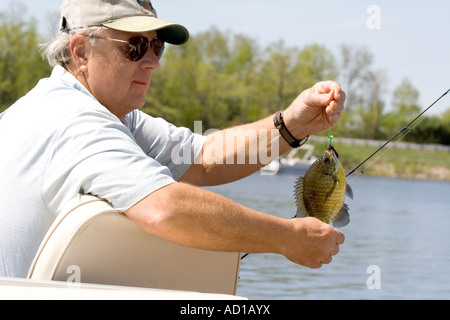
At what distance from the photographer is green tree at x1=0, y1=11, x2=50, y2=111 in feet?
129

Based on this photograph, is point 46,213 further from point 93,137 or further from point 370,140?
point 370,140

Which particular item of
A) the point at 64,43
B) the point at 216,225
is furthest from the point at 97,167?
the point at 64,43

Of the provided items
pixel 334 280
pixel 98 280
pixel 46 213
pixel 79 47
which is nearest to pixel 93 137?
pixel 46 213

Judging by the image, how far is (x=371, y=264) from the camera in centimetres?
1109

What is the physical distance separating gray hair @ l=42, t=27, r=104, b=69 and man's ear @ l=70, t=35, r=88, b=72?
2 centimetres

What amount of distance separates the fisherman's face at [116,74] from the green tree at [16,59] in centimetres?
3744

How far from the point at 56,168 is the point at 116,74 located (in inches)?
24.9

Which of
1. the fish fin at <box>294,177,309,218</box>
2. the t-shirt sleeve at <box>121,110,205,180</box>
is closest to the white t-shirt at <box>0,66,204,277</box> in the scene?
the fish fin at <box>294,177,309,218</box>

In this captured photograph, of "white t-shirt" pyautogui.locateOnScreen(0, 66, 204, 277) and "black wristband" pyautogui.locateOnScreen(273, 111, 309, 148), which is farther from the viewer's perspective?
"black wristband" pyautogui.locateOnScreen(273, 111, 309, 148)

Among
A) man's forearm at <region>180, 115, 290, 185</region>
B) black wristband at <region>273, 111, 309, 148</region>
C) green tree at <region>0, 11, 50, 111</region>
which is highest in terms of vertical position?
green tree at <region>0, 11, 50, 111</region>

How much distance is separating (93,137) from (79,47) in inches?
24.5

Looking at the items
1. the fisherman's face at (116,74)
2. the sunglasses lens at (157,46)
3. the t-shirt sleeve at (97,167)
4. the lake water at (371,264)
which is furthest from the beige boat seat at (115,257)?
the lake water at (371,264)

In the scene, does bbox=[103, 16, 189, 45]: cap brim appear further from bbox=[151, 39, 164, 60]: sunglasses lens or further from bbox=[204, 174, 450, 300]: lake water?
bbox=[204, 174, 450, 300]: lake water

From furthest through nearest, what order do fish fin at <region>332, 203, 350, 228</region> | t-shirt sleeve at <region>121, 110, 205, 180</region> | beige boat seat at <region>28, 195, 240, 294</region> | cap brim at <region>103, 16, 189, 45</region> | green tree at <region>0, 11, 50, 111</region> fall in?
1. green tree at <region>0, 11, 50, 111</region>
2. t-shirt sleeve at <region>121, 110, 205, 180</region>
3. fish fin at <region>332, 203, 350, 228</region>
4. cap brim at <region>103, 16, 189, 45</region>
5. beige boat seat at <region>28, 195, 240, 294</region>
